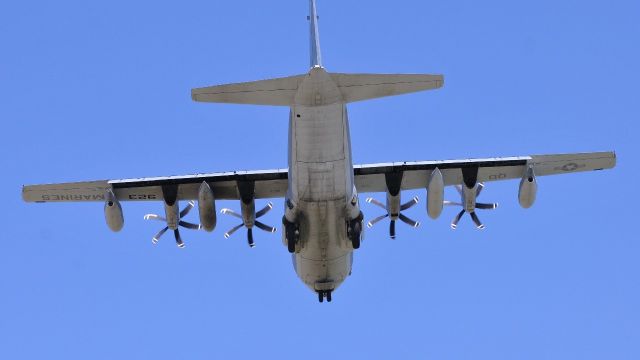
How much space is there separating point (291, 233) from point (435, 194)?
6.38 meters

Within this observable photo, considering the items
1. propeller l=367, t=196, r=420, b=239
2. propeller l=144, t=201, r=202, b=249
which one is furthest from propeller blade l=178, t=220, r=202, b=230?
propeller l=367, t=196, r=420, b=239

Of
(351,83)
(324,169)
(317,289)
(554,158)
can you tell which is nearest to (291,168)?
(324,169)

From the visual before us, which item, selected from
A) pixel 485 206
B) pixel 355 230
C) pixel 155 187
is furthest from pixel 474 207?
pixel 155 187

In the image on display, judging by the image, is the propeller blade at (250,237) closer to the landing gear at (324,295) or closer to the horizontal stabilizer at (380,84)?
the landing gear at (324,295)

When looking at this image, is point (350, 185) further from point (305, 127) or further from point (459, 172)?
point (459, 172)

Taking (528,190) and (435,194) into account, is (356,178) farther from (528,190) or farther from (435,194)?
(528,190)

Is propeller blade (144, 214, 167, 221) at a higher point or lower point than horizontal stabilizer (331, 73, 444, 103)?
lower

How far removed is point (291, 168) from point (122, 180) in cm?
973

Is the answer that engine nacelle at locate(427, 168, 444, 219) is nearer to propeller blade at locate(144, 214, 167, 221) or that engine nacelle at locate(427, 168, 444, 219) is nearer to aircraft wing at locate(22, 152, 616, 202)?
aircraft wing at locate(22, 152, 616, 202)

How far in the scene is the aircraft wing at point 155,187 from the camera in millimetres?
45250

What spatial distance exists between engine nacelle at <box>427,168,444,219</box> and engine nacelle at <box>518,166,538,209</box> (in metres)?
3.32

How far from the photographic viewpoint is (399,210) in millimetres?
45531

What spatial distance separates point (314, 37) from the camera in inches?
1560

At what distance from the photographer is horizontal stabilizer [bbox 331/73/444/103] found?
36781 mm
